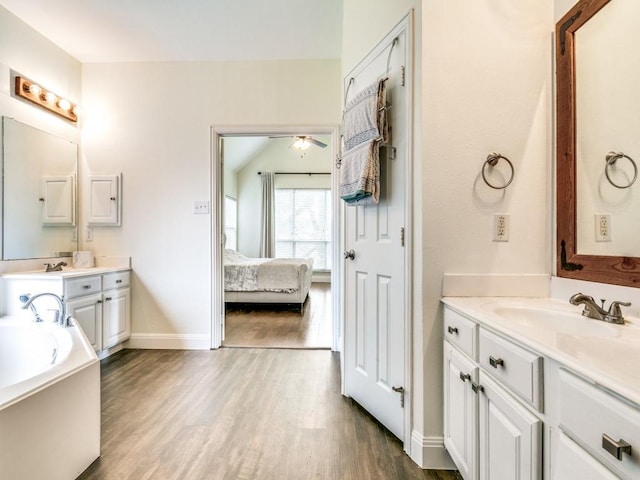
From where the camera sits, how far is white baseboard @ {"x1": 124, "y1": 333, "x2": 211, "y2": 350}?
10.1 feet

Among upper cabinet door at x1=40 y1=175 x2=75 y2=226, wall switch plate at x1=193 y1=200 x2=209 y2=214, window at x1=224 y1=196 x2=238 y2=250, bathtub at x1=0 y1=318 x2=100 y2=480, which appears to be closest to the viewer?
bathtub at x1=0 y1=318 x2=100 y2=480

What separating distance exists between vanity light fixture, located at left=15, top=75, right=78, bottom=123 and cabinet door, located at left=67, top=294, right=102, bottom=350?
1.63m

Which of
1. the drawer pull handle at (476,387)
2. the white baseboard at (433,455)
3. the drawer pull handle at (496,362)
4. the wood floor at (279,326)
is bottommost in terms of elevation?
the wood floor at (279,326)

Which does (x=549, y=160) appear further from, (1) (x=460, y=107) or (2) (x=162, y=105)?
(2) (x=162, y=105)

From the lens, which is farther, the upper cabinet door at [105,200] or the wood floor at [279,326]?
the wood floor at [279,326]

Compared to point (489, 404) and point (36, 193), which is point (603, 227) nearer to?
point (489, 404)

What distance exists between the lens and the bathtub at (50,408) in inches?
44.7

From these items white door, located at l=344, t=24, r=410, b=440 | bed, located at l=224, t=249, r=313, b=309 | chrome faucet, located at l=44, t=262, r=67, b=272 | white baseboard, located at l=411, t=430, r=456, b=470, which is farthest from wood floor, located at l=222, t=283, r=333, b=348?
white baseboard, located at l=411, t=430, r=456, b=470

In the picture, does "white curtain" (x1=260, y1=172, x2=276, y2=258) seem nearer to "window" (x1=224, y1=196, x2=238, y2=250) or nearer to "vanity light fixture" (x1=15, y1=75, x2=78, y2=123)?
"window" (x1=224, y1=196, x2=238, y2=250)

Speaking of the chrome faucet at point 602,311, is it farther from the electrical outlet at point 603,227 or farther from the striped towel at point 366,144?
the striped towel at point 366,144

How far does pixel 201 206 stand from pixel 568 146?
9.07 ft

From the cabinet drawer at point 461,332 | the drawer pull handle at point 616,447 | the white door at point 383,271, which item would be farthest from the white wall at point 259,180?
the drawer pull handle at point 616,447

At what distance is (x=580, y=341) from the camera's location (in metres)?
0.88

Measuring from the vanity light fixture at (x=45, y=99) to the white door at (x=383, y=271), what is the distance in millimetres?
2508
